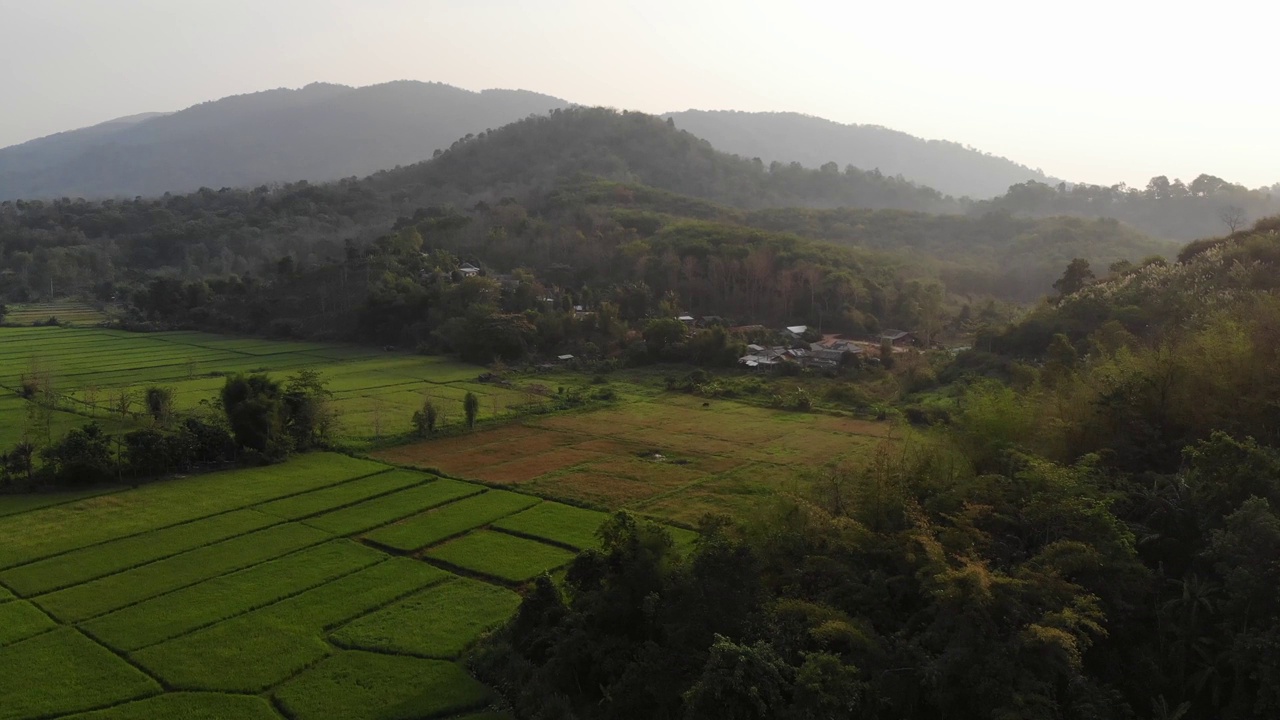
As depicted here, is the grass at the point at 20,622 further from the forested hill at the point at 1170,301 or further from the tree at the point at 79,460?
the forested hill at the point at 1170,301

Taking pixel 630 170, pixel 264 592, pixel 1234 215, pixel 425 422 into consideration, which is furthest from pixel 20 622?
pixel 630 170

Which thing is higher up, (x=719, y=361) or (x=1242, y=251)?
(x=1242, y=251)

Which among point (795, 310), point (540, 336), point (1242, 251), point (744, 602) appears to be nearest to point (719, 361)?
point (540, 336)

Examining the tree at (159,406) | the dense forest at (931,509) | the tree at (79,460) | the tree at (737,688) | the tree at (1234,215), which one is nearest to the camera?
the tree at (737,688)

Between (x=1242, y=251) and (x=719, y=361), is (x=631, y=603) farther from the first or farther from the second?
(x=719, y=361)

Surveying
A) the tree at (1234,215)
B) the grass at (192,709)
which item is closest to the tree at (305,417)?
the grass at (192,709)
